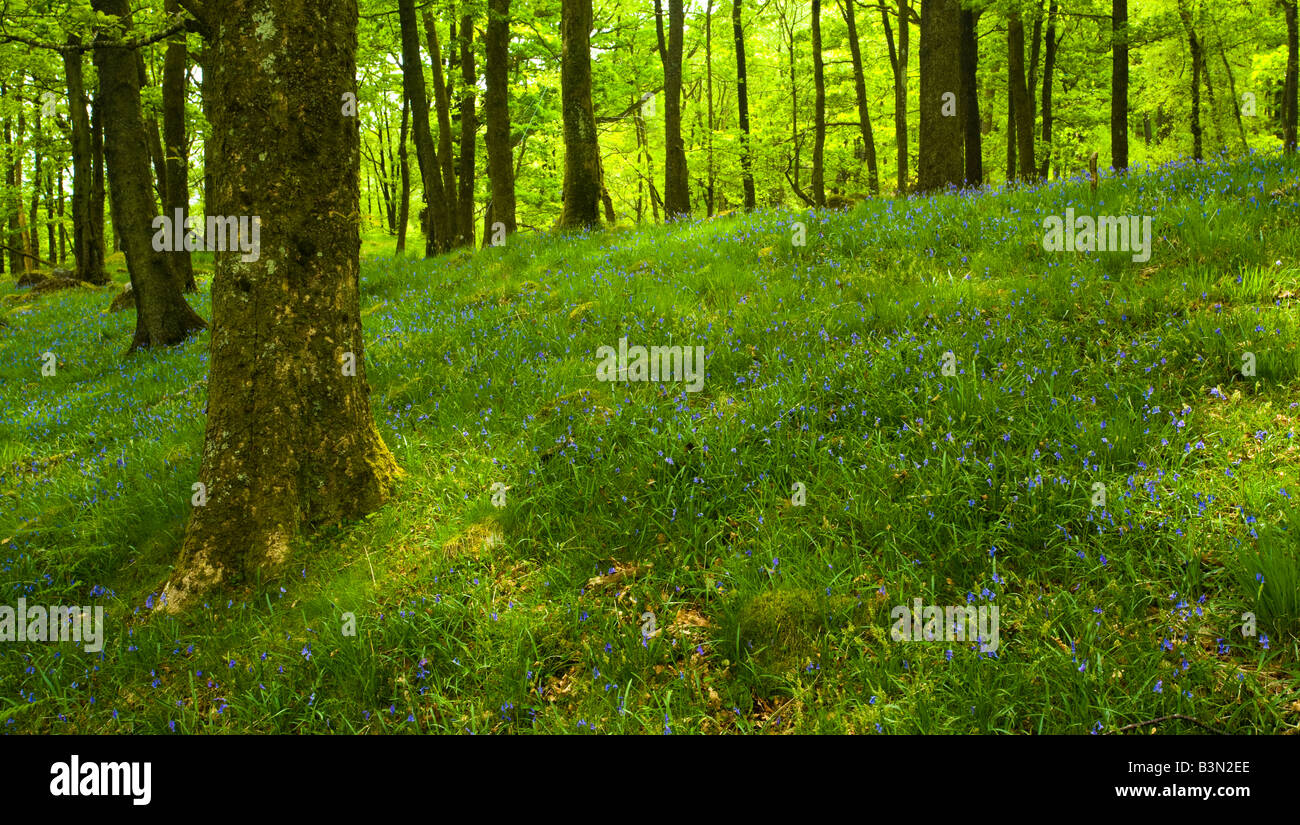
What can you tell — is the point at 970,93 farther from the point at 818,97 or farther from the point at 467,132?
the point at 467,132

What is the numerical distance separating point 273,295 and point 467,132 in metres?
16.7

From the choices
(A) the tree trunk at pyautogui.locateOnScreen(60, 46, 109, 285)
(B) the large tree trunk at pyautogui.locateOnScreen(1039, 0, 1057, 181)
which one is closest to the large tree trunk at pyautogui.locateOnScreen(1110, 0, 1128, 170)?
(B) the large tree trunk at pyautogui.locateOnScreen(1039, 0, 1057, 181)

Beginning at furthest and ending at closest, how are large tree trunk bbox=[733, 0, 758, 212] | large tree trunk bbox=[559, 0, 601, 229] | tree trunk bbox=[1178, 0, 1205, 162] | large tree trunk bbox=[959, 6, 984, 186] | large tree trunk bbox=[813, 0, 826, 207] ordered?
large tree trunk bbox=[733, 0, 758, 212]
large tree trunk bbox=[813, 0, 826, 207]
tree trunk bbox=[1178, 0, 1205, 162]
large tree trunk bbox=[959, 6, 984, 186]
large tree trunk bbox=[559, 0, 601, 229]

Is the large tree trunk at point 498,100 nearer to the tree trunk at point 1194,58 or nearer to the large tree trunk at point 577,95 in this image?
the large tree trunk at point 577,95

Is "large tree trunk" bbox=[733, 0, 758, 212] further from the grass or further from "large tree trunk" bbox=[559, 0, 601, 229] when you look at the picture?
the grass

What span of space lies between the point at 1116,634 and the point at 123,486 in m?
7.71

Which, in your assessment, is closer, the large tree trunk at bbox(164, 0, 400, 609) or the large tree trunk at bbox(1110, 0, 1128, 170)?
the large tree trunk at bbox(164, 0, 400, 609)

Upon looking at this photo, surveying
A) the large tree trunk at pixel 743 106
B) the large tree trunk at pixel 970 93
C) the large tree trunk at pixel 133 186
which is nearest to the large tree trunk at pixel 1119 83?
the large tree trunk at pixel 970 93

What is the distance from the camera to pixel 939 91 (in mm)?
10969

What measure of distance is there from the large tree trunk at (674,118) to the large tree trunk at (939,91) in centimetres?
618

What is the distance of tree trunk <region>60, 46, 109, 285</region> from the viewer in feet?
66.4

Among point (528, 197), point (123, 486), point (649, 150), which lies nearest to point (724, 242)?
point (123, 486)

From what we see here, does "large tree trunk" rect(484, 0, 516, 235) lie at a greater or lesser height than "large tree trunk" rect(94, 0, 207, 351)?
greater

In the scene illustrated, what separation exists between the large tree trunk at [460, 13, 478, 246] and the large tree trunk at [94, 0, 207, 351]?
27.5ft
